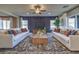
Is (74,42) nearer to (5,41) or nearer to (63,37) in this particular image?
(63,37)

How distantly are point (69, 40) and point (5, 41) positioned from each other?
3.51 ft

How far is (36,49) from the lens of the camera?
2303 mm

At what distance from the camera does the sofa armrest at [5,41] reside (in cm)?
224

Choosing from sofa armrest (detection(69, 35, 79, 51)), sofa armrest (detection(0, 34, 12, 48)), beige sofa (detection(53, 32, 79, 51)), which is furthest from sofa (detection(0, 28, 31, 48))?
sofa armrest (detection(69, 35, 79, 51))

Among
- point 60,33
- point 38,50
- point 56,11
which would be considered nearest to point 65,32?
point 60,33

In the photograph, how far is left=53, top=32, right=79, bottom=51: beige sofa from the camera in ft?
7.45

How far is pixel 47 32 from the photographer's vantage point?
254 centimetres

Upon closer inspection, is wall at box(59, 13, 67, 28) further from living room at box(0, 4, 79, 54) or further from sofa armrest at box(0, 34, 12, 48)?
sofa armrest at box(0, 34, 12, 48)

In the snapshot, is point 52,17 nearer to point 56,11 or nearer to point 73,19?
point 56,11

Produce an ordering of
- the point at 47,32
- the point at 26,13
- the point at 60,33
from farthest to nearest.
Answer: the point at 60,33, the point at 47,32, the point at 26,13

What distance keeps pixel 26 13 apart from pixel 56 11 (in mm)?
499

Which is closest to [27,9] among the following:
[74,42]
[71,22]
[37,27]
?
[37,27]

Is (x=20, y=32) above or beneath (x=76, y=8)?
beneath
